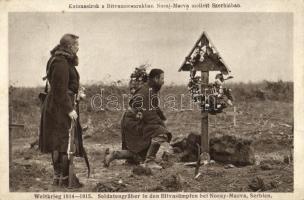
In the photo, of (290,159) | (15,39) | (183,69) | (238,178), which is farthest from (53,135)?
(290,159)

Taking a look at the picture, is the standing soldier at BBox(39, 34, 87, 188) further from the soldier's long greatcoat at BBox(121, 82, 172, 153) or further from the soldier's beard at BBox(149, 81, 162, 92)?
the soldier's beard at BBox(149, 81, 162, 92)

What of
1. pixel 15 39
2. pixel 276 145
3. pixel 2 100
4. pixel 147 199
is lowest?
pixel 147 199

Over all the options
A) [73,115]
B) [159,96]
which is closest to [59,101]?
[73,115]

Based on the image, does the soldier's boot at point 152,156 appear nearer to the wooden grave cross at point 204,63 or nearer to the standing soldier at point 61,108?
the wooden grave cross at point 204,63

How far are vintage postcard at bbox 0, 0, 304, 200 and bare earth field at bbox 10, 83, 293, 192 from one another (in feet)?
0.03

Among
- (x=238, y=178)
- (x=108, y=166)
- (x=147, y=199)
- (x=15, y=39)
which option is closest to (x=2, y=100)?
(x=15, y=39)

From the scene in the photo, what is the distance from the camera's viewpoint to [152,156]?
692 centimetres

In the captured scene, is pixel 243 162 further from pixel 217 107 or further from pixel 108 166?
pixel 108 166

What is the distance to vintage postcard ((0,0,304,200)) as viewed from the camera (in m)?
6.91

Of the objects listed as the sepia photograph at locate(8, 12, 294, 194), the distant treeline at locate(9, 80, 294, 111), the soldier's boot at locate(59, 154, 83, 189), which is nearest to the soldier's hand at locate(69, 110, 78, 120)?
the sepia photograph at locate(8, 12, 294, 194)

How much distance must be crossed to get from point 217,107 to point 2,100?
225 centimetres

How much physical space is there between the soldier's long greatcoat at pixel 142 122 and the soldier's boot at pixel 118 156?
0.17ft

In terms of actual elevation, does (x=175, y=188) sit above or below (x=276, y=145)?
below

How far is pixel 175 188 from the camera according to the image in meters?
6.89
